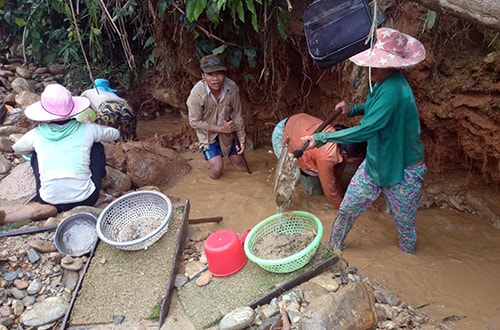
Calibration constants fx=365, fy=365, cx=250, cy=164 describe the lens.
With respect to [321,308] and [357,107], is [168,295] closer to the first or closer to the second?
[321,308]

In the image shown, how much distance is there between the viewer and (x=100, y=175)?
363 cm

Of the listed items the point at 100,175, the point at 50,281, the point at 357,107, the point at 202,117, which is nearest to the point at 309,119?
the point at 357,107

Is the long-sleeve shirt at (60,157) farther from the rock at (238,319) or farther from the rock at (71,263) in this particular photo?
the rock at (238,319)

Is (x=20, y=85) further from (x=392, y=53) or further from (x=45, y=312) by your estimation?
(x=392, y=53)

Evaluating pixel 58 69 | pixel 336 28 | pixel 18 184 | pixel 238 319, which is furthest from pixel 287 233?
pixel 58 69

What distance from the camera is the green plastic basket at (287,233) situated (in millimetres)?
2111

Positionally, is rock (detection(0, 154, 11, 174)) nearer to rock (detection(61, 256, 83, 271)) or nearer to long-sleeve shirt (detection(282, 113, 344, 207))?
rock (detection(61, 256, 83, 271))

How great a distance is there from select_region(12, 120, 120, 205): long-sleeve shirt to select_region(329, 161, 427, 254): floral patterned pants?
2.36 meters

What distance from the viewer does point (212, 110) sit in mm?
4461

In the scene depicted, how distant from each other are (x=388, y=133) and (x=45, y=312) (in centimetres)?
254

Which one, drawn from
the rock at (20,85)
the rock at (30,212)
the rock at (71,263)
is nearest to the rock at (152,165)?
the rock at (30,212)

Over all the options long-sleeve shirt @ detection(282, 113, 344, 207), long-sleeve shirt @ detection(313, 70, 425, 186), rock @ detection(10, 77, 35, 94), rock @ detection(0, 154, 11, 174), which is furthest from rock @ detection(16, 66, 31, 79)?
long-sleeve shirt @ detection(313, 70, 425, 186)

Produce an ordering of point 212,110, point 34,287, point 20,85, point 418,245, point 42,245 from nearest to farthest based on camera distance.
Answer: point 34,287 → point 42,245 → point 418,245 → point 212,110 → point 20,85

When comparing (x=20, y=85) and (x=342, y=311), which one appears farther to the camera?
(x=20, y=85)
